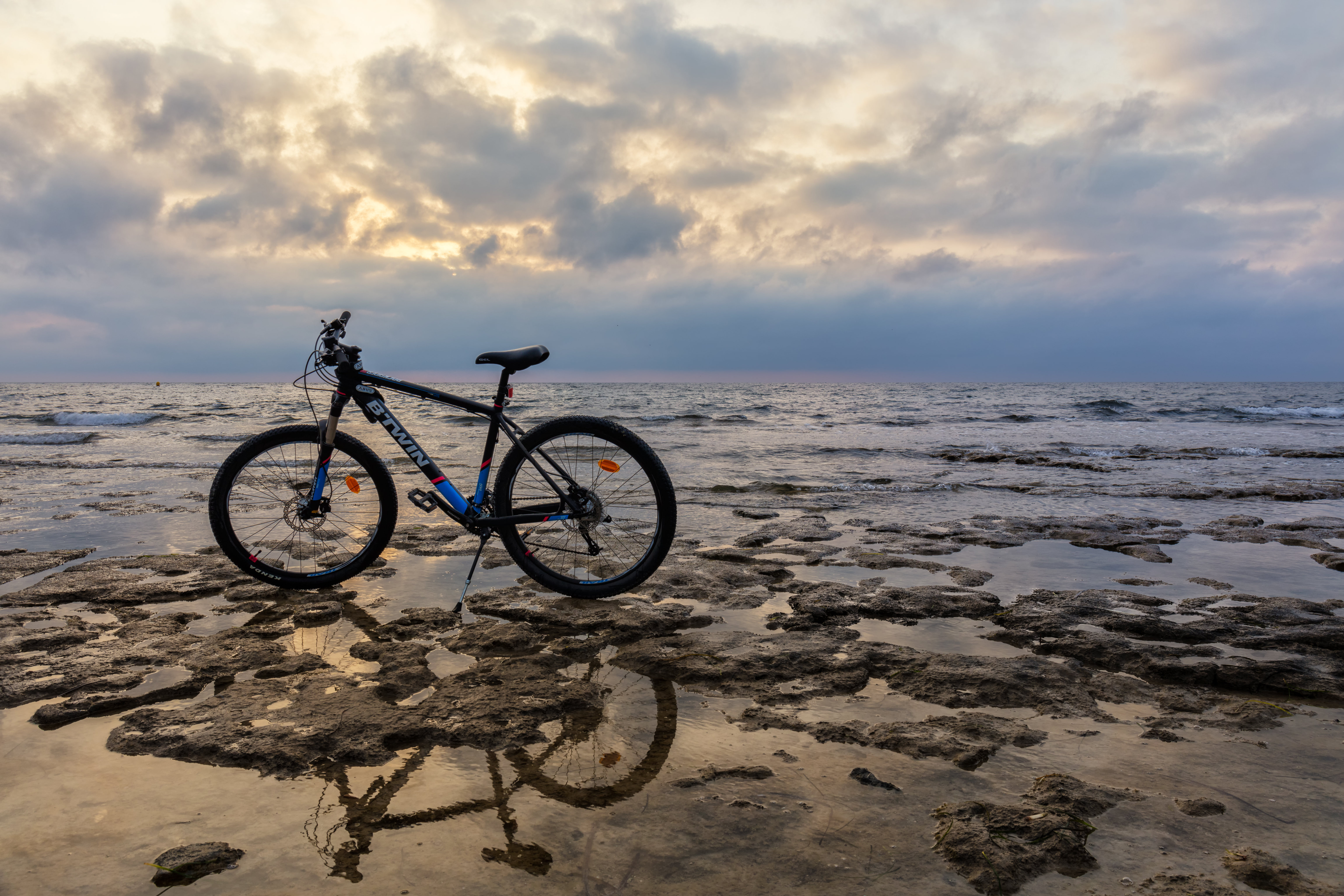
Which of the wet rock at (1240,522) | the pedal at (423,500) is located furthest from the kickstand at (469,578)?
the wet rock at (1240,522)

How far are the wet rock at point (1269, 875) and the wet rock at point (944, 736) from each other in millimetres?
582

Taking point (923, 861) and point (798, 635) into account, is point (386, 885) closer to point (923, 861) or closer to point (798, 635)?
point (923, 861)

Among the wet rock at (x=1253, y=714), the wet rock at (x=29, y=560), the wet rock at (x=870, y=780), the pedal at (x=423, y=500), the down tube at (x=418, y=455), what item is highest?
the down tube at (x=418, y=455)

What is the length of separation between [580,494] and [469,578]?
2.60 feet

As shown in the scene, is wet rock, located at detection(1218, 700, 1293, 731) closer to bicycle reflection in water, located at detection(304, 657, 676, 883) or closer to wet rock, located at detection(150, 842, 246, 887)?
bicycle reflection in water, located at detection(304, 657, 676, 883)

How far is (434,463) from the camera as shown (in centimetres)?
409

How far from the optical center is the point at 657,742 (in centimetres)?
220

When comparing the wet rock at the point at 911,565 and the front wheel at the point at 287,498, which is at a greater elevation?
the front wheel at the point at 287,498

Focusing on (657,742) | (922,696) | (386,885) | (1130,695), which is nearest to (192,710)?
(386,885)

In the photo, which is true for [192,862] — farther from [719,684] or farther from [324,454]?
[324,454]

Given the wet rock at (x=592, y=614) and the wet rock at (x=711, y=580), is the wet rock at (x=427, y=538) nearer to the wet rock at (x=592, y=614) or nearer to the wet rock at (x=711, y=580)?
the wet rock at (x=592, y=614)

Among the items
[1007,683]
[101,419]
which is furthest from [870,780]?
[101,419]

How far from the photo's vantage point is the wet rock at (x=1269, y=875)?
152cm

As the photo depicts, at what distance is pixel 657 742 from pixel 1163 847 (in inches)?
53.5
